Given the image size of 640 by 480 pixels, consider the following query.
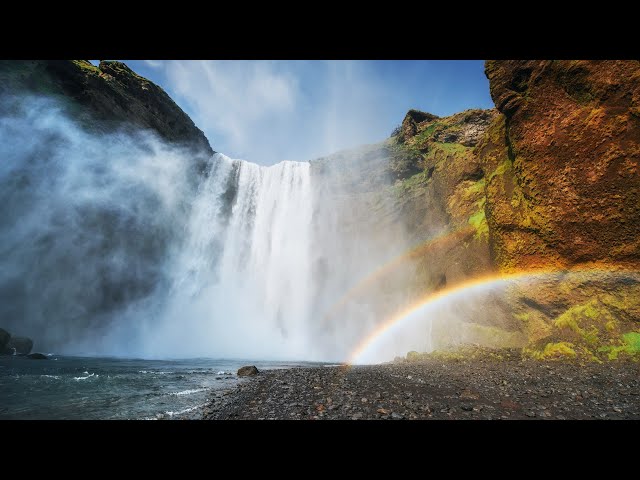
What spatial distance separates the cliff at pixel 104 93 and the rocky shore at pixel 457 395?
4170 centimetres

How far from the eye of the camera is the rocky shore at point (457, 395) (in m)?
8.34

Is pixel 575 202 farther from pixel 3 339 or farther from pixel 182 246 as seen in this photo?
pixel 182 246

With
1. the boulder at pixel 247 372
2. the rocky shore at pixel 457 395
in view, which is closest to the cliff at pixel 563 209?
the rocky shore at pixel 457 395

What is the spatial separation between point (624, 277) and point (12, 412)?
25.2 meters

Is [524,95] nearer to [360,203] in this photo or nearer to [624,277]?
[624,277]

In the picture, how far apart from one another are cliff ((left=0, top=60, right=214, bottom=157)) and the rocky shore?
137 feet

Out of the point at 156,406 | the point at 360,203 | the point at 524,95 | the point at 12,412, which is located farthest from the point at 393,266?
the point at 12,412

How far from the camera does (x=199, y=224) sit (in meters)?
49.4

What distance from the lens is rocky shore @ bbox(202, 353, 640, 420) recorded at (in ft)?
27.4

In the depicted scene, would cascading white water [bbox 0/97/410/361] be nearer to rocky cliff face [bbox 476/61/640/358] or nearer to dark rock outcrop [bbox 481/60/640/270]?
dark rock outcrop [bbox 481/60/640/270]

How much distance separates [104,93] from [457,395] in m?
50.4

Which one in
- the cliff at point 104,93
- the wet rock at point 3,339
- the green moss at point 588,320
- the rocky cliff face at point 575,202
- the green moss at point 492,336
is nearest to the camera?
the rocky cliff face at point 575,202

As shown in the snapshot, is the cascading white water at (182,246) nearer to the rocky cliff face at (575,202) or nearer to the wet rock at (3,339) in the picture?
the wet rock at (3,339)
